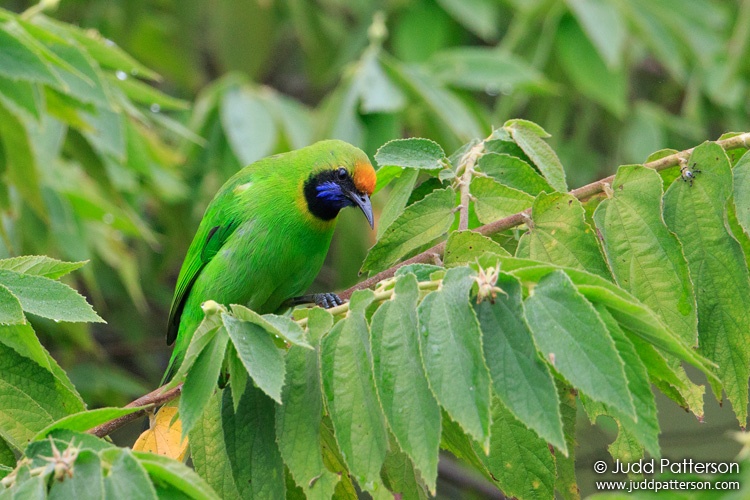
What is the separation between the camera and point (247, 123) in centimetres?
446

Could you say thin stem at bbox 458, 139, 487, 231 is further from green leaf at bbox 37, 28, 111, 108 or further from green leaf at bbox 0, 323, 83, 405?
green leaf at bbox 37, 28, 111, 108

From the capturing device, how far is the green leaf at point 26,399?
1910mm

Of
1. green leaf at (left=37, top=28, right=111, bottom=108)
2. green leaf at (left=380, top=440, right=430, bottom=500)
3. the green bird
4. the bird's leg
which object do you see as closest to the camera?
green leaf at (left=380, top=440, right=430, bottom=500)

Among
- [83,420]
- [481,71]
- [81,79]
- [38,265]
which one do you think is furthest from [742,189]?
[481,71]

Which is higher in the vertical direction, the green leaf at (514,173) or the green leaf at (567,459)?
the green leaf at (514,173)

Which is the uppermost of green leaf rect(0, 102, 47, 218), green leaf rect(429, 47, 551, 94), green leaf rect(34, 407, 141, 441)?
green leaf rect(429, 47, 551, 94)

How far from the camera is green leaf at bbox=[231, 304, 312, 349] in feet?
5.45

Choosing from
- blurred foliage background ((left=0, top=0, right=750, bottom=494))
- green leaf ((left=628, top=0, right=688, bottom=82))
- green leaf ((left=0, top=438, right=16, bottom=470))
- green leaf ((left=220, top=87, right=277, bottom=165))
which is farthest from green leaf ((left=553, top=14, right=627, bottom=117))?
green leaf ((left=0, top=438, right=16, bottom=470))

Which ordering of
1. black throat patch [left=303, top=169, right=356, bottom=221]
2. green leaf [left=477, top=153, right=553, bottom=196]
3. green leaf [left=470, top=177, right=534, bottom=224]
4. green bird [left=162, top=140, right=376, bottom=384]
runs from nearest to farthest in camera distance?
green leaf [left=470, top=177, right=534, bottom=224] < green leaf [left=477, top=153, right=553, bottom=196] < green bird [left=162, top=140, right=376, bottom=384] < black throat patch [left=303, top=169, right=356, bottom=221]

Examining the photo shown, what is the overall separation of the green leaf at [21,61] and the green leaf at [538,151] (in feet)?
4.41

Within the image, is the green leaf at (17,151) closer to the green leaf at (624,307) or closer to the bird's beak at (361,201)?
the bird's beak at (361,201)

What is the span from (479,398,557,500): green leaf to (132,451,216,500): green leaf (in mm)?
575

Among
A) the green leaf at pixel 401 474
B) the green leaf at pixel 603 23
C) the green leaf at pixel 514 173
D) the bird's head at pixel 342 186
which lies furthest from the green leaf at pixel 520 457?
the green leaf at pixel 603 23

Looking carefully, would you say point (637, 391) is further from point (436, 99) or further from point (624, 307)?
point (436, 99)
